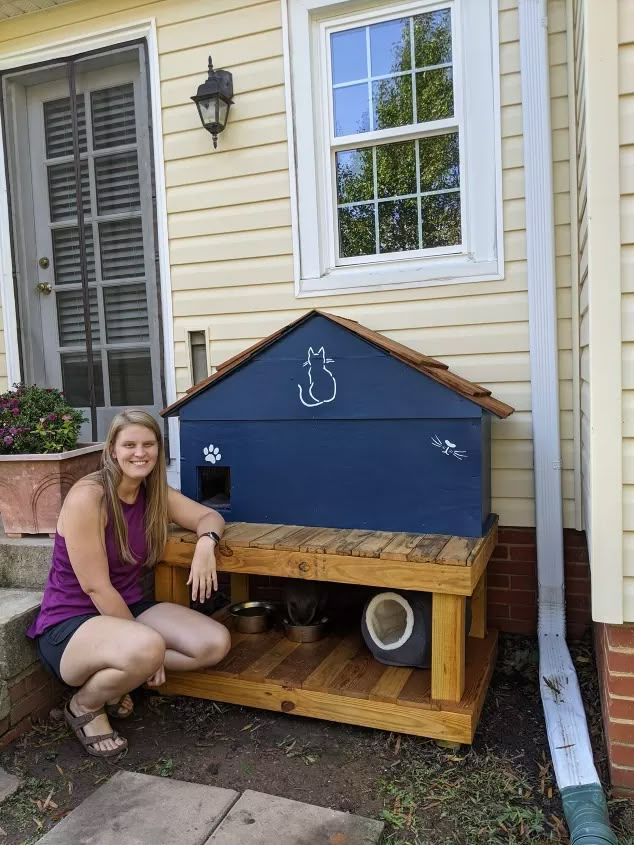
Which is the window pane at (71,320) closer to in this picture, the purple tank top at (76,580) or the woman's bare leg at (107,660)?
the purple tank top at (76,580)

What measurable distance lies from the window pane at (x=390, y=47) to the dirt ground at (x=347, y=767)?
292 centimetres

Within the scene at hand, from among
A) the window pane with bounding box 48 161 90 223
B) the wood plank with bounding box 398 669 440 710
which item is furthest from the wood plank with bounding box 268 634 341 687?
the window pane with bounding box 48 161 90 223

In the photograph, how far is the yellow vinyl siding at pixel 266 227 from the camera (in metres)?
2.99

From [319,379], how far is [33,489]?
4.59 feet

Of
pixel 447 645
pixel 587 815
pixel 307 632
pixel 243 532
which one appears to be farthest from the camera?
pixel 307 632

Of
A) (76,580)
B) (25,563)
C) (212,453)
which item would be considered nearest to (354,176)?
(212,453)

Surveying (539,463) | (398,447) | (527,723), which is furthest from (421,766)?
(539,463)

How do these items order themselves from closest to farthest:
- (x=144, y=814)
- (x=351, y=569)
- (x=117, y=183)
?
1. (x=144, y=814)
2. (x=351, y=569)
3. (x=117, y=183)

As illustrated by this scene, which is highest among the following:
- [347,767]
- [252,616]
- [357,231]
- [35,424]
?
[357,231]

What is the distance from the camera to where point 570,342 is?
2.97 m

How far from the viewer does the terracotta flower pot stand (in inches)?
117

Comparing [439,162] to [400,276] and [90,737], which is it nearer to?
[400,276]

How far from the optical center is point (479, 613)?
9.84 ft

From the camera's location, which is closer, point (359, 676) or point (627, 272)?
point (627, 272)
